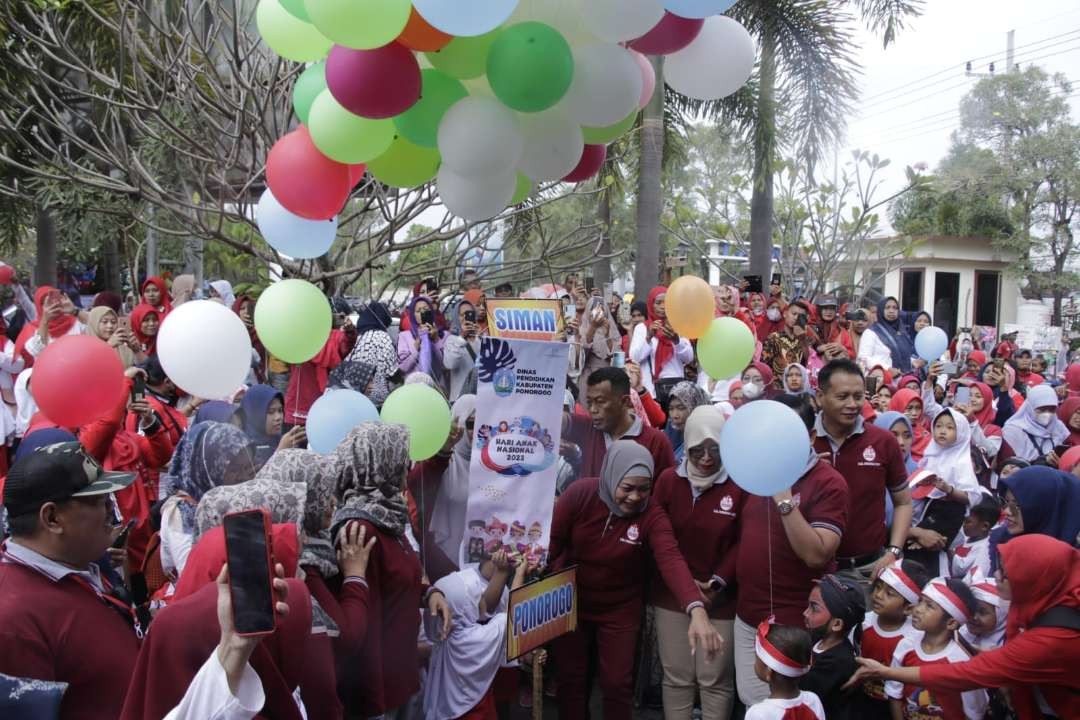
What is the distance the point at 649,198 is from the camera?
1079 cm

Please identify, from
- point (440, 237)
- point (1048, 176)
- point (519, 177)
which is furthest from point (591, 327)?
point (1048, 176)

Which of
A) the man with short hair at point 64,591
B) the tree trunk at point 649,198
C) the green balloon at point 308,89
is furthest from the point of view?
the tree trunk at point 649,198

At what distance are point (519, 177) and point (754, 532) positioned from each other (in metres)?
1.94

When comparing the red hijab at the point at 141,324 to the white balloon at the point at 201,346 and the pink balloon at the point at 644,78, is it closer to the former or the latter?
the white balloon at the point at 201,346

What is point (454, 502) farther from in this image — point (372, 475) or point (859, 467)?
point (859, 467)

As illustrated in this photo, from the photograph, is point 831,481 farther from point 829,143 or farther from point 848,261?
point 848,261

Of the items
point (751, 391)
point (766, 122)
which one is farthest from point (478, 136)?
point (766, 122)

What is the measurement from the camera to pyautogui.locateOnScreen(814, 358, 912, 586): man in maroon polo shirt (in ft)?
13.3

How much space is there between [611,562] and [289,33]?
8.89ft

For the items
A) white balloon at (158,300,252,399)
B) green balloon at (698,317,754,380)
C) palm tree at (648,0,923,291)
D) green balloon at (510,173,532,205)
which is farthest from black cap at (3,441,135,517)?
palm tree at (648,0,923,291)

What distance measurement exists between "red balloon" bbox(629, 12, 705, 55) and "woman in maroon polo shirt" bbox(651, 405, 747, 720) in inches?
64.3

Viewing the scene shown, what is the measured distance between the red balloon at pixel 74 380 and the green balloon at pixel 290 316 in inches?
25.8

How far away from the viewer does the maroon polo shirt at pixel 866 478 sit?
4.05 meters

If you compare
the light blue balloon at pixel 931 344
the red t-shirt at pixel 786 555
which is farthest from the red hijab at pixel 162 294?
the light blue balloon at pixel 931 344
